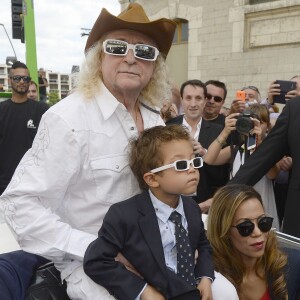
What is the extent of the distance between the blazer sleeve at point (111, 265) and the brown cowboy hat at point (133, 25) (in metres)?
0.79

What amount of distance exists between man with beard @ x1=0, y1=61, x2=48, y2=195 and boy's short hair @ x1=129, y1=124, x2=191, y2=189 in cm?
286

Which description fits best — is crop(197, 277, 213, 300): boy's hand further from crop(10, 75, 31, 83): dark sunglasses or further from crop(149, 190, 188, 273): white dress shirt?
crop(10, 75, 31, 83): dark sunglasses

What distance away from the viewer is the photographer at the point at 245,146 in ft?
8.51

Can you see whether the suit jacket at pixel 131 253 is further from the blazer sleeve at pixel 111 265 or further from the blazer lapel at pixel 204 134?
the blazer lapel at pixel 204 134

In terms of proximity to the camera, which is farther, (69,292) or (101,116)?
(101,116)

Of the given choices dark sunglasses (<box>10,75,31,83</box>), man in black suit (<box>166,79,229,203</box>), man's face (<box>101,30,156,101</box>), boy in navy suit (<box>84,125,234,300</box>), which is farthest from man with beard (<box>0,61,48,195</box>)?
boy in navy suit (<box>84,125,234,300</box>)

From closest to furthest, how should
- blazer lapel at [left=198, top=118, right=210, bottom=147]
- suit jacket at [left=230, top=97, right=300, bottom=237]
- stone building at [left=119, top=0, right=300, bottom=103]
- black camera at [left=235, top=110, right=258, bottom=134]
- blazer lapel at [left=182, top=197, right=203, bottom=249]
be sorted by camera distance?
blazer lapel at [left=182, top=197, right=203, bottom=249]
suit jacket at [left=230, top=97, right=300, bottom=237]
black camera at [left=235, top=110, right=258, bottom=134]
blazer lapel at [left=198, top=118, right=210, bottom=147]
stone building at [left=119, top=0, right=300, bottom=103]

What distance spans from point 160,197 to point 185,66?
33.1 feet

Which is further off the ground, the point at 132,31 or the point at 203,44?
the point at 203,44

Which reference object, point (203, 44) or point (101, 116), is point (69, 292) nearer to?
point (101, 116)

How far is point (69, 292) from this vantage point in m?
1.45

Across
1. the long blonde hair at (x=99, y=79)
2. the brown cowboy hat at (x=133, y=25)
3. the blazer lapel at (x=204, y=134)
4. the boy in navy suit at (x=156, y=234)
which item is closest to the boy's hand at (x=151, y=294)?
the boy in navy suit at (x=156, y=234)

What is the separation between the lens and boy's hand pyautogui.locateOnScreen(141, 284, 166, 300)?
4.60ft

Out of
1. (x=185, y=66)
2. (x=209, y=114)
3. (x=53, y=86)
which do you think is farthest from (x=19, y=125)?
(x=53, y=86)
